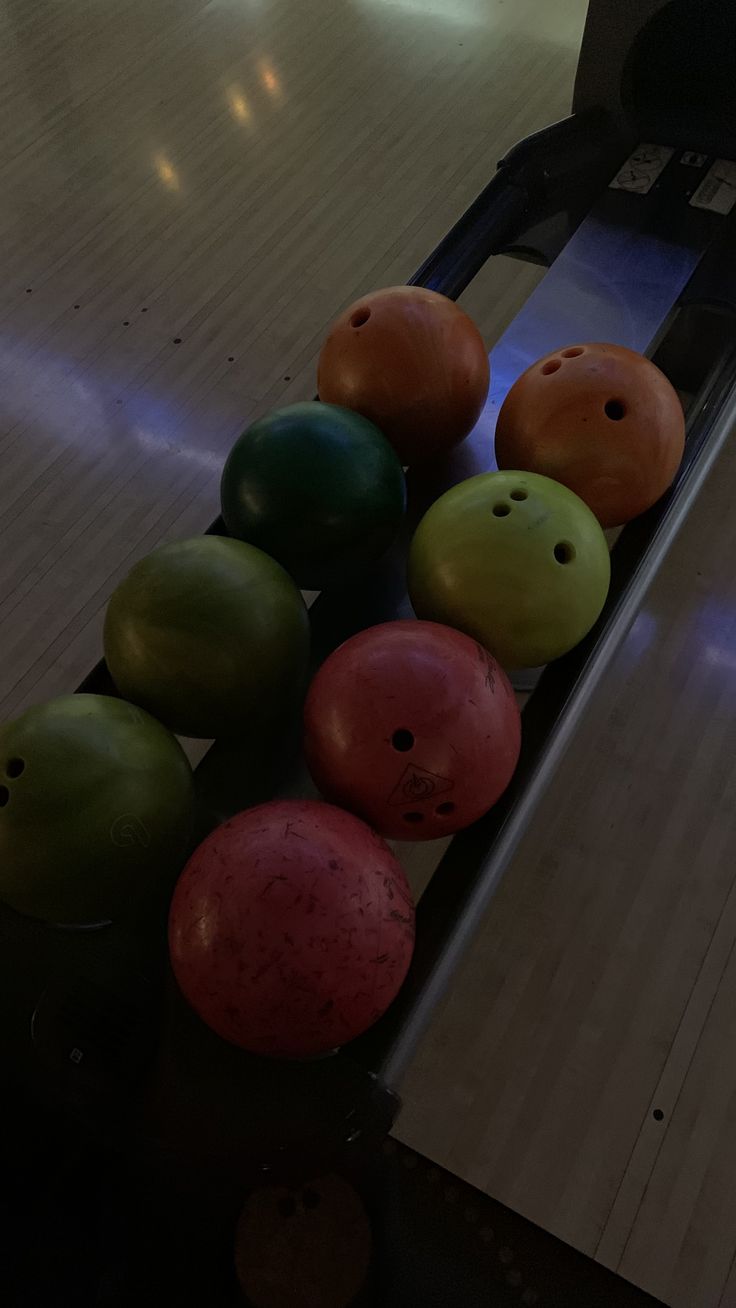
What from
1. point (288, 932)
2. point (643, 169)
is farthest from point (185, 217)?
point (288, 932)

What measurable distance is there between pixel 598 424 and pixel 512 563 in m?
0.20

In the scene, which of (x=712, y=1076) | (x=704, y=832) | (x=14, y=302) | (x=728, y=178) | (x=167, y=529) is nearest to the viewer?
(x=712, y=1076)

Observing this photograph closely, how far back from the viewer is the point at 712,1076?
1.13 m

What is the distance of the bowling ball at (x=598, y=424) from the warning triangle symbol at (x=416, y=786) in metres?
0.36

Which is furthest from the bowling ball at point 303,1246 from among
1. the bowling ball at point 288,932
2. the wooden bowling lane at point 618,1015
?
the bowling ball at point 288,932

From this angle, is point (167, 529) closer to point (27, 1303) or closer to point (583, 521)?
point (583, 521)

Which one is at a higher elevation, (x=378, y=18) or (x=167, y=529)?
(x=378, y=18)

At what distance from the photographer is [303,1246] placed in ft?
3.39

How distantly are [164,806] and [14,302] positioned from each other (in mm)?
1632

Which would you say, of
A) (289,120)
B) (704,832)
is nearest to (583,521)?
(704,832)

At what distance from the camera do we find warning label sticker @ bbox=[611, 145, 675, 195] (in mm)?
1509

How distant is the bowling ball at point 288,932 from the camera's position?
0.62m

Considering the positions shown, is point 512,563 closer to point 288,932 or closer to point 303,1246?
point 288,932

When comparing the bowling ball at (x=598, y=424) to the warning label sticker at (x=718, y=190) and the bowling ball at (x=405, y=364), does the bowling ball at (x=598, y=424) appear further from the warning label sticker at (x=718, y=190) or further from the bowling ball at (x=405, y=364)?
the warning label sticker at (x=718, y=190)
